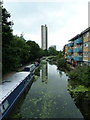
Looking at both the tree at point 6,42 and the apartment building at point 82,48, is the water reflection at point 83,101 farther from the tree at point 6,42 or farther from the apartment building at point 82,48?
the apartment building at point 82,48

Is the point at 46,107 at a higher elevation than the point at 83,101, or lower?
lower

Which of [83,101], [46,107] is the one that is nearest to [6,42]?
[46,107]

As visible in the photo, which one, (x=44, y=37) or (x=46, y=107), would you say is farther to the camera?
(x=44, y=37)

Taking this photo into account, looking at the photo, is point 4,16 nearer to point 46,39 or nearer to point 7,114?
point 7,114

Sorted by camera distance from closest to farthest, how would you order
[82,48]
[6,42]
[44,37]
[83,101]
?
[83,101]
[6,42]
[82,48]
[44,37]

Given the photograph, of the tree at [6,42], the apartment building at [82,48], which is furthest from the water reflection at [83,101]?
the apartment building at [82,48]

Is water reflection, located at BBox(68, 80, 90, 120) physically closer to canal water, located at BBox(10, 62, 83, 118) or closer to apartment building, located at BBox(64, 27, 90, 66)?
canal water, located at BBox(10, 62, 83, 118)

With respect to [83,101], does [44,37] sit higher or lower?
higher

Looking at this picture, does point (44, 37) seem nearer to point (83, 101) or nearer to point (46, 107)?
point (83, 101)

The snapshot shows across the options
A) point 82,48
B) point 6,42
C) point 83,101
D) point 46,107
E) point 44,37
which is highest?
point 44,37

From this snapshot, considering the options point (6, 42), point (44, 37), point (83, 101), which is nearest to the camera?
point (83, 101)

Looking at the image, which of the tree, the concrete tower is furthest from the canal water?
the concrete tower

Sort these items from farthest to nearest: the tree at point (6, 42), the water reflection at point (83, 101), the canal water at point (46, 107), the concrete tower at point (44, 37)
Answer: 1. the concrete tower at point (44, 37)
2. the tree at point (6, 42)
3. the water reflection at point (83, 101)
4. the canal water at point (46, 107)

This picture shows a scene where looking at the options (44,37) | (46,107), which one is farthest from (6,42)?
(44,37)
